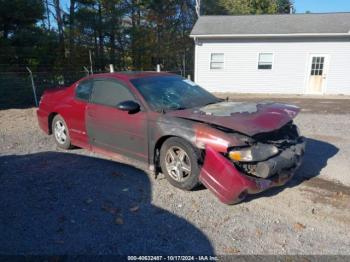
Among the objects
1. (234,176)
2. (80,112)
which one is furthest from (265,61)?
(234,176)

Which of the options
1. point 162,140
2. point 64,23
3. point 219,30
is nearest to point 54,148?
point 162,140

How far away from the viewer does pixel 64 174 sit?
4.91 metres

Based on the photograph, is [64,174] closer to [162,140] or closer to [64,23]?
[162,140]

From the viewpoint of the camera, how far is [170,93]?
194 inches

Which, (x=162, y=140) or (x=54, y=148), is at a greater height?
(x=162, y=140)

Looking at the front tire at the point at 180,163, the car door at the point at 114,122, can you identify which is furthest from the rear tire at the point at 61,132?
the front tire at the point at 180,163

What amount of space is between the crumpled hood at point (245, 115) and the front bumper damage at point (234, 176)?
1.22 ft

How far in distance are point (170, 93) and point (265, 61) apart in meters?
14.2

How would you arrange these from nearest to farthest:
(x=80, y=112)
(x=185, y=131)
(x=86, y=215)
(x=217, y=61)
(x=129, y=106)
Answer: (x=86, y=215) → (x=185, y=131) → (x=129, y=106) → (x=80, y=112) → (x=217, y=61)

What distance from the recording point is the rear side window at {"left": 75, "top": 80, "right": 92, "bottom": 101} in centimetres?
554

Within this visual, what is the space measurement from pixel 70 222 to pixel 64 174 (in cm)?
152

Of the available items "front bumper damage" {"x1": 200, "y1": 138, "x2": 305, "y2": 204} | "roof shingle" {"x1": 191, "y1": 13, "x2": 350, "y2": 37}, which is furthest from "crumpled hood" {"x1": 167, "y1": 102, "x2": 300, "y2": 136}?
"roof shingle" {"x1": 191, "y1": 13, "x2": 350, "y2": 37}

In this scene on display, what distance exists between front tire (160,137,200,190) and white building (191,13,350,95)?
14672 mm

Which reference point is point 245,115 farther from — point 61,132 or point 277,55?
point 277,55
